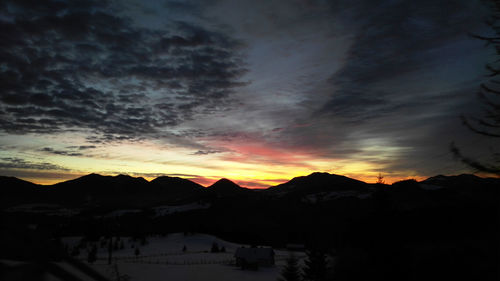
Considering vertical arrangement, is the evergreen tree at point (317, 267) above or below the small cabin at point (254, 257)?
above

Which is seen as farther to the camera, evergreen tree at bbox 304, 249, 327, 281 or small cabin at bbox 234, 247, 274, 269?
small cabin at bbox 234, 247, 274, 269

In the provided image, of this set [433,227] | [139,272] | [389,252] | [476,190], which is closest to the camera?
[476,190]

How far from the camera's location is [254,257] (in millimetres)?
63375

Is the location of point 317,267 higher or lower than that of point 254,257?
higher

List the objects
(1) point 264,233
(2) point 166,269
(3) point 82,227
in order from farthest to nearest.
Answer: (3) point 82,227
(1) point 264,233
(2) point 166,269

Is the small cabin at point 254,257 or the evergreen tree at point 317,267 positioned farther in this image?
the small cabin at point 254,257

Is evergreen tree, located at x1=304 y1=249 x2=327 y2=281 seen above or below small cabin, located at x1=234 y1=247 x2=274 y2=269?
above

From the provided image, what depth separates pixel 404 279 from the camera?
51.3ft

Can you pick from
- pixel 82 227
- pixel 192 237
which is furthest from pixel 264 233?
pixel 82 227

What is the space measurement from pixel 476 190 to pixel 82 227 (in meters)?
204

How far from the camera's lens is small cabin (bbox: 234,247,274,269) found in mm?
62094

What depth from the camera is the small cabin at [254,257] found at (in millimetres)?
62094

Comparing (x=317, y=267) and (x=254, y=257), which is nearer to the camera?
(x=317, y=267)

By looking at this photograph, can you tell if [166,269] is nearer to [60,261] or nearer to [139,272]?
[139,272]
